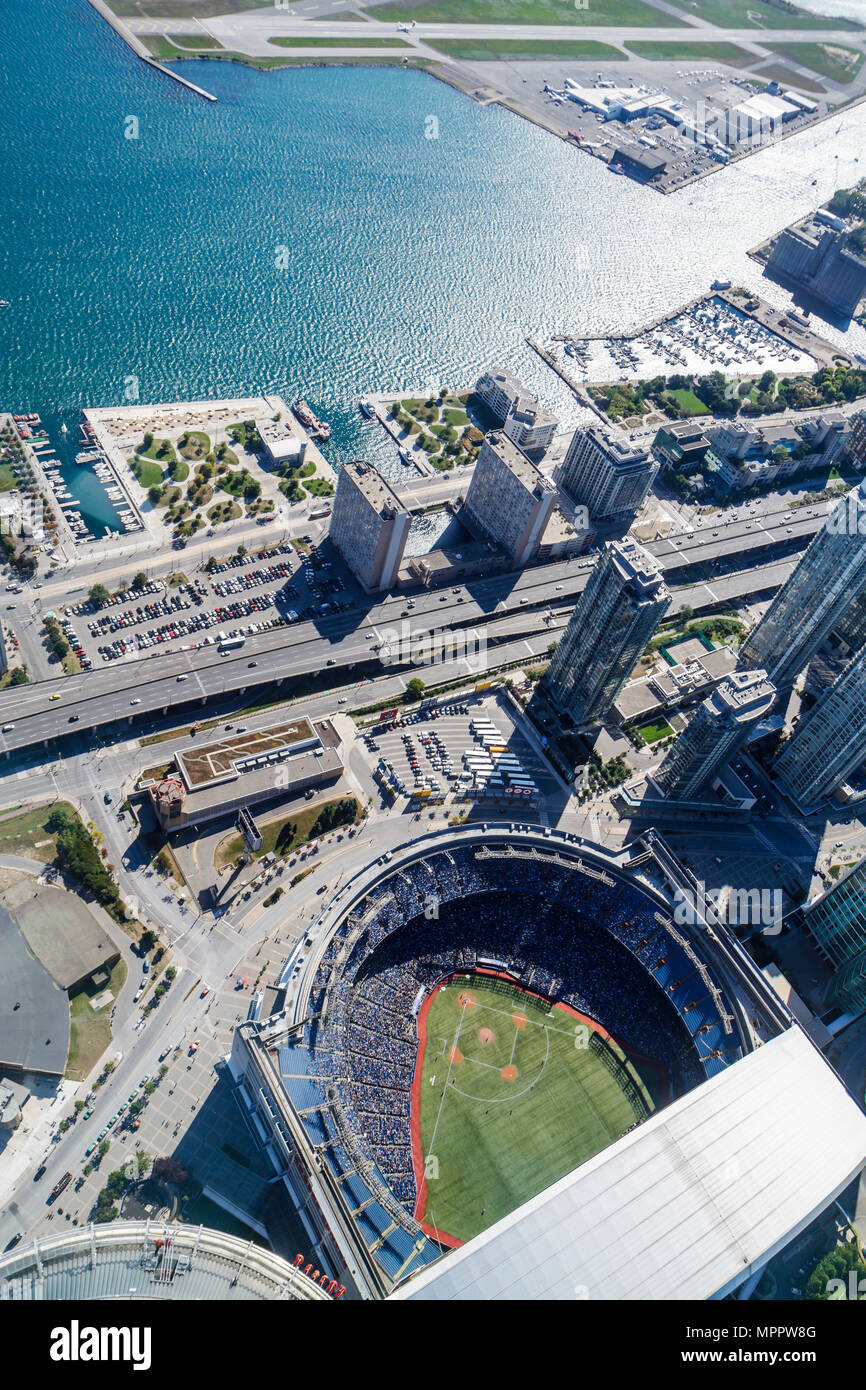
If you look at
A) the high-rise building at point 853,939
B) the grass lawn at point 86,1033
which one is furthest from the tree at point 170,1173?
the high-rise building at point 853,939

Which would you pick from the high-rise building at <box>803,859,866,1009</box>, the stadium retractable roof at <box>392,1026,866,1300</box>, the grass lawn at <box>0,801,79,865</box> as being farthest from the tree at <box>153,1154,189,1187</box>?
the high-rise building at <box>803,859,866,1009</box>

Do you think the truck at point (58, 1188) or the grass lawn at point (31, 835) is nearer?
the truck at point (58, 1188)

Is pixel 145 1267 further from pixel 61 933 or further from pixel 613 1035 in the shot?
pixel 613 1035

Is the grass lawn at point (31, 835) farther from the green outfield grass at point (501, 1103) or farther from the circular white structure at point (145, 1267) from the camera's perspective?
the circular white structure at point (145, 1267)

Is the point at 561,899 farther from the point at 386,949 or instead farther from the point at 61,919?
the point at 61,919

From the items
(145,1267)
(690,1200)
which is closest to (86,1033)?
(145,1267)

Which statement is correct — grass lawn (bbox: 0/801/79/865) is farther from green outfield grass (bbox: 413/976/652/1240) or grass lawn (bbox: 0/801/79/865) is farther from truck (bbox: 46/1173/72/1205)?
green outfield grass (bbox: 413/976/652/1240)
